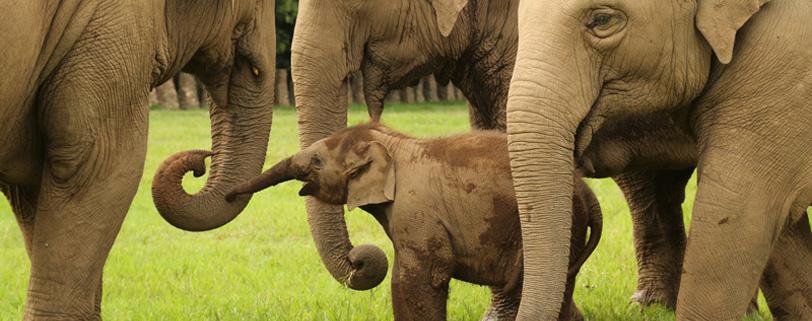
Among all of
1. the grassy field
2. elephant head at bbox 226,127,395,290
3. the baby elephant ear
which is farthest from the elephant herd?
the grassy field

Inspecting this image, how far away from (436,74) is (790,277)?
2048 mm

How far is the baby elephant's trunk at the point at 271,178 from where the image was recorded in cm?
597

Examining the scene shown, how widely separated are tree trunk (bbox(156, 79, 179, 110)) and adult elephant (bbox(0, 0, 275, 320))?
88.2ft

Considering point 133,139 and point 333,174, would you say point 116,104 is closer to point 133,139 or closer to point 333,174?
point 133,139

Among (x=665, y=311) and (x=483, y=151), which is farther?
(x=665, y=311)

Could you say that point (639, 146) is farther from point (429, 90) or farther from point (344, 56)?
point (429, 90)

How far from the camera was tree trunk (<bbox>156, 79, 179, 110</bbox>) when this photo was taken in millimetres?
32469

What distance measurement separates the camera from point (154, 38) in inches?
211

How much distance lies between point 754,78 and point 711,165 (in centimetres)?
36

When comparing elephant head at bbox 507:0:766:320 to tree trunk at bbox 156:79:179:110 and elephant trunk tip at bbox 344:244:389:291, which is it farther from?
tree trunk at bbox 156:79:179:110

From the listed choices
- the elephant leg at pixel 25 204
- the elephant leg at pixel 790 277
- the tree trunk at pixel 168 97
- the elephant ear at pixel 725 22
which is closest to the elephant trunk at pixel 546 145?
the elephant ear at pixel 725 22

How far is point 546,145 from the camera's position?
17.2ft

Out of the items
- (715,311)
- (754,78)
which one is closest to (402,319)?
(715,311)

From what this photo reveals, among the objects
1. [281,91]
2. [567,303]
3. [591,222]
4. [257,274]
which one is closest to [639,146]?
[591,222]
